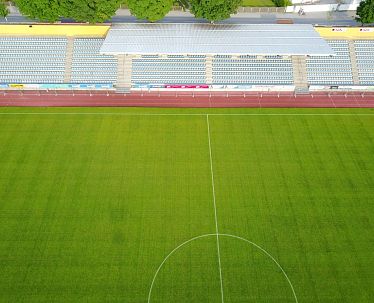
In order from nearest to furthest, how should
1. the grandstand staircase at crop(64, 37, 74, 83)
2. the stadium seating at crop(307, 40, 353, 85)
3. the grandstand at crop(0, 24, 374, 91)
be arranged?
the grandstand at crop(0, 24, 374, 91) < the grandstand staircase at crop(64, 37, 74, 83) < the stadium seating at crop(307, 40, 353, 85)

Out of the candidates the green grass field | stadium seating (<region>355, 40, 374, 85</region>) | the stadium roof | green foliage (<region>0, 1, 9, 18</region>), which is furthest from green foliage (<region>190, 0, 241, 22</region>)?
green foliage (<region>0, 1, 9, 18</region>)

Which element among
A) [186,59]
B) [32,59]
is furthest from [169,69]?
[32,59]

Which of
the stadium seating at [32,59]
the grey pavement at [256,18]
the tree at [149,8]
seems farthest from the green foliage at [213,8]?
the stadium seating at [32,59]

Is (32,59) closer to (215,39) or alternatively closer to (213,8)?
(215,39)

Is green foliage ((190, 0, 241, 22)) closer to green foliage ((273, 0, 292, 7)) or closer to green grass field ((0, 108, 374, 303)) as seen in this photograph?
green foliage ((273, 0, 292, 7))

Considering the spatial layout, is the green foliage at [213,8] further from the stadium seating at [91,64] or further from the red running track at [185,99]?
the stadium seating at [91,64]

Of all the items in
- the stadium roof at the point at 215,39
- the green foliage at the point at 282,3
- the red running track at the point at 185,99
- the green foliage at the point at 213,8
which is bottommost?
the red running track at the point at 185,99
